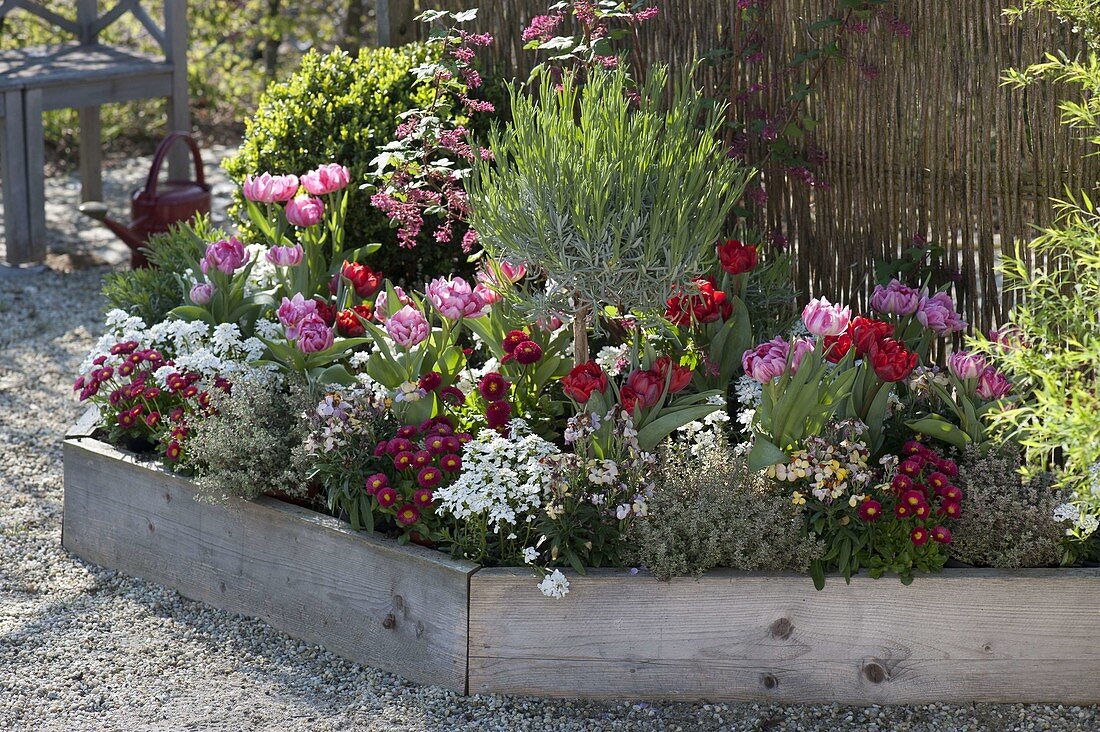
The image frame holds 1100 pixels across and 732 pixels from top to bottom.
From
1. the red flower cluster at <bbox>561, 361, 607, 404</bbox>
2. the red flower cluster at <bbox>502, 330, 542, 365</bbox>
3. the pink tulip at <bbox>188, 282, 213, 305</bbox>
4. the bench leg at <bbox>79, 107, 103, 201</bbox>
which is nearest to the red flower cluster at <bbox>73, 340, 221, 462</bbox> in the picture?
the pink tulip at <bbox>188, 282, 213, 305</bbox>

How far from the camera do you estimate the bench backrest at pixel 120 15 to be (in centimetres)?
625

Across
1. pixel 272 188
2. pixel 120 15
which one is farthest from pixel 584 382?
pixel 120 15

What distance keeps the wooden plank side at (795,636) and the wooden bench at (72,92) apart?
13.5ft

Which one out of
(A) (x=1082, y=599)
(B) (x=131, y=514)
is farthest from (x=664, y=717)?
(B) (x=131, y=514)

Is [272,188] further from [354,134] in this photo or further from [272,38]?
[272,38]

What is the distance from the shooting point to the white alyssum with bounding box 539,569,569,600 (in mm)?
2508

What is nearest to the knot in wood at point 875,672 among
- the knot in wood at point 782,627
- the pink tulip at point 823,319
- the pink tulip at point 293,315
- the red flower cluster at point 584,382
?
the knot in wood at point 782,627

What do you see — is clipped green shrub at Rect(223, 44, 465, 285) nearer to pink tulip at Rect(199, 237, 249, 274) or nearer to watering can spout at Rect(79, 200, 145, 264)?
pink tulip at Rect(199, 237, 249, 274)

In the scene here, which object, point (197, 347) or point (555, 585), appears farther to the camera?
point (197, 347)

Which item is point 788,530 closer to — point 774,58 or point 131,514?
point 774,58

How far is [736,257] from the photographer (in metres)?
3.04

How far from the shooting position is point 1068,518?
2.52 meters

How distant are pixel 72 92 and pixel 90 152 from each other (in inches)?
25.7

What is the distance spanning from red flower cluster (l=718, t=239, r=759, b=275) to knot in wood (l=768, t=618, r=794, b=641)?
903mm
